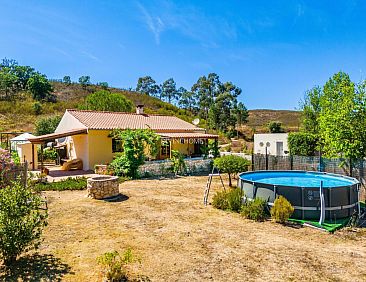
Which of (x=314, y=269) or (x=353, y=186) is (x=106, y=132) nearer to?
(x=353, y=186)

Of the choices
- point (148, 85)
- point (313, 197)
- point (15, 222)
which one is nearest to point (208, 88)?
point (148, 85)

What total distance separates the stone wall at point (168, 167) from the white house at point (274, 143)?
27.9 feet

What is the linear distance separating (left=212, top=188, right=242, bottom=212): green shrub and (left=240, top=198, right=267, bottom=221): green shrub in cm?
69

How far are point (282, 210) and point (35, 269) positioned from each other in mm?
7830

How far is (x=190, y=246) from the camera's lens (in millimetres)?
7840

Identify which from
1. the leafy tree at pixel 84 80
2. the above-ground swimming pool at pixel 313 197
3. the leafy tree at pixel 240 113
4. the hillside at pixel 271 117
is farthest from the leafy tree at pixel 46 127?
the leafy tree at pixel 84 80

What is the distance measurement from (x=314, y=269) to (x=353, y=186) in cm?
592

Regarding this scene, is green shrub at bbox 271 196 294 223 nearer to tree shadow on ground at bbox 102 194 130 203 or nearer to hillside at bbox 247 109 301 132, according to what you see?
tree shadow on ground at bbox 102 194 130 203

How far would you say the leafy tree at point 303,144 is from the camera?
24.7 metres

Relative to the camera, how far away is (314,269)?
6484 millimetres

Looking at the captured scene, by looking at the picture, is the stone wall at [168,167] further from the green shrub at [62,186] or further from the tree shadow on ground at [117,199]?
the tree shadow on ground at [117,199]

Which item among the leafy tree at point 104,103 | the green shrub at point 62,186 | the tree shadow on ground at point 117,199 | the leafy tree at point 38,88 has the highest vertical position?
the leafy tree at point 38,88

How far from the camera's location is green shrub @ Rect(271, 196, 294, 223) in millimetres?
10023

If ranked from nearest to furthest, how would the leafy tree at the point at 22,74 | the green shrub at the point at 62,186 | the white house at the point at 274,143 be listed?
the green shrub at the point at 62,186 < the white house at the point at 274,143 < the leafy tree at the point at 22,74
